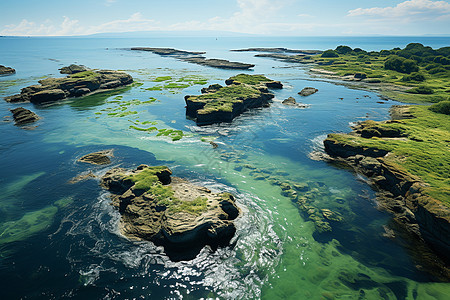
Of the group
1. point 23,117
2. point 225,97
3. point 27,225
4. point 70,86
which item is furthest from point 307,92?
point 27,225

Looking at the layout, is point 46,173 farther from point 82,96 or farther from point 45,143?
point 82,96

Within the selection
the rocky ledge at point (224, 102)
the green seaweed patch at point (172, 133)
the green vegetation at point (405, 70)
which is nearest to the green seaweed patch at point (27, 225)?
the green seaweed patch at point (172, 133)

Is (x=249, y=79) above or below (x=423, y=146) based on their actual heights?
above

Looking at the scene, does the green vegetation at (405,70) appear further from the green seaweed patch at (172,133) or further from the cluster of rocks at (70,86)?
the cluster of rocks at (70,86)

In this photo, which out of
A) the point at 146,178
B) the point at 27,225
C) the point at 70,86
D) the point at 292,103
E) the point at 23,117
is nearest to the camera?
the point at 27,225

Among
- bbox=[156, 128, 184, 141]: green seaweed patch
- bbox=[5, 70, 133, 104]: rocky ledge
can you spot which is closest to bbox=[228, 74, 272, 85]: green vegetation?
bbox=[156, 128, 184, 141]: green seaweed patch

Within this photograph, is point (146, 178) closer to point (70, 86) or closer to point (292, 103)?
point (292, 103)

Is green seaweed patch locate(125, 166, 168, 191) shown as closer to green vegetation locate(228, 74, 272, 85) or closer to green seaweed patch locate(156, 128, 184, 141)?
green seaweed patch locate(156, 128, 184, 141)

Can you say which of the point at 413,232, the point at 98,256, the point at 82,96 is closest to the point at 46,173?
the point at 98,256
